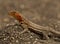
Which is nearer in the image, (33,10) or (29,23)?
(29,23)

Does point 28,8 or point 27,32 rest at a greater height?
point 27,32

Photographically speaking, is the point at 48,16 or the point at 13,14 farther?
the point at 48,16

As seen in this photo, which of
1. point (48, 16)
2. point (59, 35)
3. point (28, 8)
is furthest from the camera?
point (28, 8)

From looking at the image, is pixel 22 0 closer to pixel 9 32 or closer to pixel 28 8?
pixel 28 8

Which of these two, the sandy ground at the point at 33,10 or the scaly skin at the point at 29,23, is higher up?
the scaly skin at the point at 29,23

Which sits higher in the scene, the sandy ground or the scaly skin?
the scaly skin

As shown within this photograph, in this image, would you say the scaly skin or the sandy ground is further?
the sandy ground

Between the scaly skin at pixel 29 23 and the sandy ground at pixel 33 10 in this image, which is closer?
the scaly skin at pixel 29 23

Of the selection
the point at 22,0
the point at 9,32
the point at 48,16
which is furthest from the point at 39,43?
the point at 22,0

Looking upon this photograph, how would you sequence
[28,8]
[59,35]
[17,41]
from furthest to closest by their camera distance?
[28,8], [59,35], [17,41]

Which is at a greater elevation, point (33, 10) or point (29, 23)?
point (29, 23)

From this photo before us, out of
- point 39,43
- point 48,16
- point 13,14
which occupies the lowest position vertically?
point 48,16
